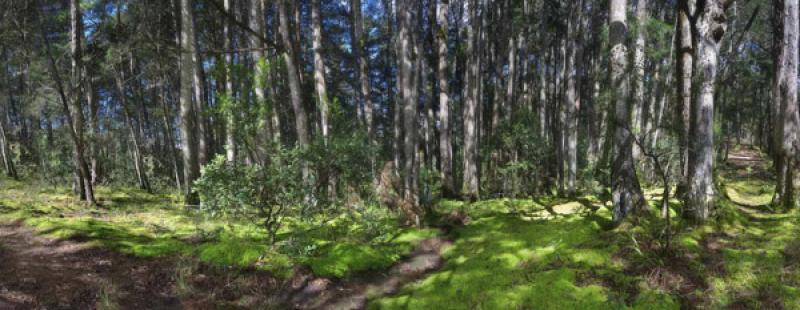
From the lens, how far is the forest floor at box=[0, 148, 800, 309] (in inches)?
183

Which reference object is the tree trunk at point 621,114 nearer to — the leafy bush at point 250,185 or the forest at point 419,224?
the forest at point 419,224

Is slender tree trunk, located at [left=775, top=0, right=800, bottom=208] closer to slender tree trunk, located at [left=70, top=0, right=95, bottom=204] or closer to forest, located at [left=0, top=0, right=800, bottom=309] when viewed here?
forest, located at [left=0, top=0, right=800, bottom=309]

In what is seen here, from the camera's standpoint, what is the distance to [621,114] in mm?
6441

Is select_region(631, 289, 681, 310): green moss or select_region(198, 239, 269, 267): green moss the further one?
select_region(198, 239, 269, 267): green moss

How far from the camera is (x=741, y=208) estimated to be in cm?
776

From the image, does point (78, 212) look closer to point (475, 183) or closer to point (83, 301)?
point (83, 301)

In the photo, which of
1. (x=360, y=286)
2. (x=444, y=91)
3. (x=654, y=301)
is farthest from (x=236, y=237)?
(x=444, y=91)

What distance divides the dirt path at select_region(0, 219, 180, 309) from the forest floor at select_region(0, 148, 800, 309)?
0.02 metres

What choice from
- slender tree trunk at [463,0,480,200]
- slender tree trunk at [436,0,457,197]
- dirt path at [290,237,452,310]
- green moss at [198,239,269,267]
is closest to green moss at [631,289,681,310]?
dirt path at [290,237,452,310]

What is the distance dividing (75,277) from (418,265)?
535 centimetres

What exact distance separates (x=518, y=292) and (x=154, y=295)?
5.01m

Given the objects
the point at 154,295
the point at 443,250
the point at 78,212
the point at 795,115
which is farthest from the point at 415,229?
the point at 78,212

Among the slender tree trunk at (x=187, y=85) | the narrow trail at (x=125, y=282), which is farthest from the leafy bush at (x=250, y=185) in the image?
the slender tree trunk at (x=187, y=85)

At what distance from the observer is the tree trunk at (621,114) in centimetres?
641
